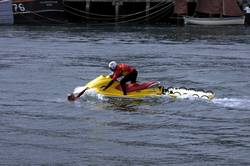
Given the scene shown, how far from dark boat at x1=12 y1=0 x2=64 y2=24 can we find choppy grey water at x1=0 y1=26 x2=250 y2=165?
21231 millimetres

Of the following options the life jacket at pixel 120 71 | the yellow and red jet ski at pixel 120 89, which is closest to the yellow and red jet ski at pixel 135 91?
the yellow and red jet ski at pixel 120 89

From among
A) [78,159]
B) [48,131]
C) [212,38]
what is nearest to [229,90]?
[48,131]

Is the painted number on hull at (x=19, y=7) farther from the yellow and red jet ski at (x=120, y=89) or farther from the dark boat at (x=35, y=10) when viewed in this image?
the yellow and red jet ski at (x=120, y=89)

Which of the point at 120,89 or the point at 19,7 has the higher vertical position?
the point at 120,89

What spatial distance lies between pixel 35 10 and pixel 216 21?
1746 centimetres

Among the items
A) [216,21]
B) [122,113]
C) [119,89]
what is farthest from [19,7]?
[122,113]

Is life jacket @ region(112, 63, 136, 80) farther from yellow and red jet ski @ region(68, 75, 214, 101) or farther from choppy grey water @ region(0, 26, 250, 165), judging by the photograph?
choppy grey water @ region(0, 26, 250, 165)

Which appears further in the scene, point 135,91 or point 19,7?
point 19,7

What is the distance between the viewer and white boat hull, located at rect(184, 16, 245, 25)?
6781cm

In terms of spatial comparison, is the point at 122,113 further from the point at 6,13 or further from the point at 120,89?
the point at 6,13

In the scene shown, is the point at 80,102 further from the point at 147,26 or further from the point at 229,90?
the point at 147,26

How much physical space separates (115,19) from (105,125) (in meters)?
50.4

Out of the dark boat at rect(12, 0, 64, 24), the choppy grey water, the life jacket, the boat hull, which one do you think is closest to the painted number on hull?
the dark boat at rect(12, 0, 64, 24)

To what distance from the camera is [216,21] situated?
225 ft
